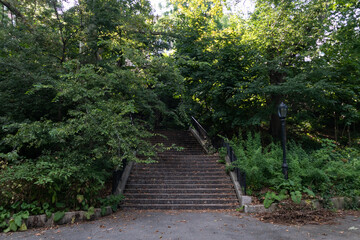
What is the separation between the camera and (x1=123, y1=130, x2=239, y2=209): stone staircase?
8125 mm

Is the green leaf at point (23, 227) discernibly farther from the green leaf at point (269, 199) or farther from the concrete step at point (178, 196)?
the green leaf at point (269, 199)

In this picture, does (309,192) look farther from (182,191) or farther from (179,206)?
(182,191)

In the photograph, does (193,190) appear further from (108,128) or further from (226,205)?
(108,128)

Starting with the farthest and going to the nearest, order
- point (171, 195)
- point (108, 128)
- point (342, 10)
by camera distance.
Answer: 1. point (342, 10)
2. point (171, 195)
3. point (108, 128)

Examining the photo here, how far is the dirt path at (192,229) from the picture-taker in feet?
17.0

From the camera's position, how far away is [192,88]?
43.4 ft

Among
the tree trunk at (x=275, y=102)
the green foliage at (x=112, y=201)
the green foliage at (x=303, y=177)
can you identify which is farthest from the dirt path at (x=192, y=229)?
the tree trunk at (x=275, y=102)

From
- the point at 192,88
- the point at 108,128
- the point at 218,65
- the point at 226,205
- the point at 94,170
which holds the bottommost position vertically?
the point at 226,205

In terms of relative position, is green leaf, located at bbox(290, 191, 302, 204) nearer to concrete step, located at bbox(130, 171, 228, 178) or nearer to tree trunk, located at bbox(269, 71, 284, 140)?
concrete step, located at bbox(130, 171, 228, 178)

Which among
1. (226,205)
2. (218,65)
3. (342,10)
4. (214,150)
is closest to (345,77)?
(342,10)

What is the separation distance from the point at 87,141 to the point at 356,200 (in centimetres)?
857

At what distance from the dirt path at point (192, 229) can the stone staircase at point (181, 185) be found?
129 centimetres

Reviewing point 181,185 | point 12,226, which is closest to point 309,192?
point 181,185

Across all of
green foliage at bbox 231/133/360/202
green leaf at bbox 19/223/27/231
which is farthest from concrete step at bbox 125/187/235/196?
green leaf at bbox 19/223/27/231
